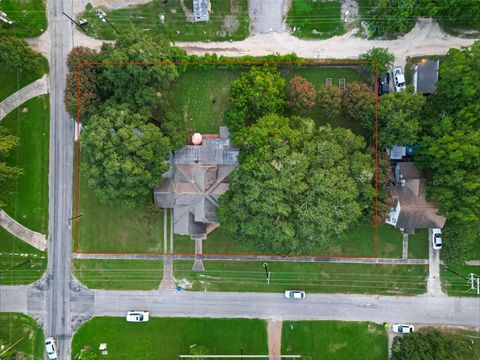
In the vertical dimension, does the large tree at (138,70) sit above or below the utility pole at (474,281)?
above

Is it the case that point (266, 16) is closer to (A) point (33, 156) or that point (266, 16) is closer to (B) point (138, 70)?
(B) point (138, 70)

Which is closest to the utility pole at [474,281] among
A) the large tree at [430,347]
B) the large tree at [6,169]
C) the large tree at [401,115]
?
the large tree at [430,347]

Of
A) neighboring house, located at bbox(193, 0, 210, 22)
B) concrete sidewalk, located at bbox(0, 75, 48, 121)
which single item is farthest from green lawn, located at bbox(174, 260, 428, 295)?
neighboring house, located at bbox(193, 0, 210, 22)

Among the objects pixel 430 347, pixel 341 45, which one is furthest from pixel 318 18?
pixel 430 347

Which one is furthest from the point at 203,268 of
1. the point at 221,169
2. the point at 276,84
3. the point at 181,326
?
the point at 276,84

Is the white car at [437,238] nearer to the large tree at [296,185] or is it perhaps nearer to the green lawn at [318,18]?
the large tree at [296,185]

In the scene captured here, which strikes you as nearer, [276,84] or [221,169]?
[276,84]

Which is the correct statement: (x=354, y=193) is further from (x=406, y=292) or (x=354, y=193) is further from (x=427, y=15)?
(x=427, y=15)
